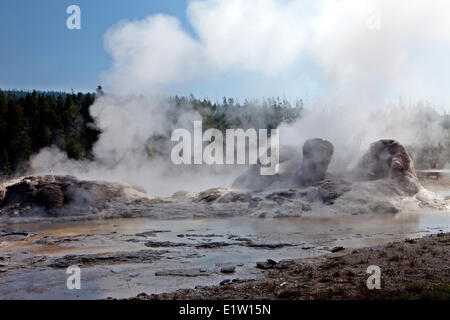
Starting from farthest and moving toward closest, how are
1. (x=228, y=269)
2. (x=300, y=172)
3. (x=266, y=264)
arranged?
1. (x=300, y=172)
2. (x=266, y=264)
3. (x=228, y=269)

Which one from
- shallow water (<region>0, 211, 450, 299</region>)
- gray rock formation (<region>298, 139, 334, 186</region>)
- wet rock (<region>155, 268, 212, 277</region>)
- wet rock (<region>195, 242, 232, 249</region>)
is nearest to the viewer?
shallow water (<region>0, 211, 450, 299</region>)

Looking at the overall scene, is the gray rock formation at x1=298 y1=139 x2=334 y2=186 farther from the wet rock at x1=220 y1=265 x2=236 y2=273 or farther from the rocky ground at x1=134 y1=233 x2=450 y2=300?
the wet rock at x1=220 y1=265 x2=236 y2=273

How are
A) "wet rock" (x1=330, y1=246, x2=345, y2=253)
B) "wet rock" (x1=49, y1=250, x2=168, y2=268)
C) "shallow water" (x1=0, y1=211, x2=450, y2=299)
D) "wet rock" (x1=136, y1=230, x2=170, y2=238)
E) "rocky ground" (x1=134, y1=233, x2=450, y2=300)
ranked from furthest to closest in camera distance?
"wet rock" (x1=136, y1=230, x2=170, y2=238)
"wet rock" (x1=330, y1=246, x2=345, y2=253)
"wet rock" (x1=49, y1=250, x2=168, y2=268)
"shallow water" (x1=0, y1=211, x2=450, y2=299)
"rocky ground" (x1=134, y1=233, x2=450, y2=300)

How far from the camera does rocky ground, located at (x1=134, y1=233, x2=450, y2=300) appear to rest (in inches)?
311

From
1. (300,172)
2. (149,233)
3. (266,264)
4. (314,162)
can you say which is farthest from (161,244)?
(314,162)

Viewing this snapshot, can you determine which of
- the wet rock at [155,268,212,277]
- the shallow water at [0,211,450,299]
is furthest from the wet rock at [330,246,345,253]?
the wet rock at [155,268,212,277]

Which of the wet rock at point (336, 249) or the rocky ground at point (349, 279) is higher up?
the rocky ground at point (349, 279)

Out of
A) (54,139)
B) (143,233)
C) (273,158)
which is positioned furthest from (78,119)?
(143,233)

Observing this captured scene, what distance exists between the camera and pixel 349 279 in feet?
29.3

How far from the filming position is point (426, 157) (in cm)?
5828

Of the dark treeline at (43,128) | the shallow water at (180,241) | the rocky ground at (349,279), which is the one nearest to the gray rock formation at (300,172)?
the shallow water at (180,241)

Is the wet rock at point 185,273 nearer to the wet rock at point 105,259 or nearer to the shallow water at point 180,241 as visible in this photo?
the shallow water at point 180,241

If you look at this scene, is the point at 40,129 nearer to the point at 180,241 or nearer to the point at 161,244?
the point at 180,241

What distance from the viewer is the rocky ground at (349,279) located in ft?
25.9
